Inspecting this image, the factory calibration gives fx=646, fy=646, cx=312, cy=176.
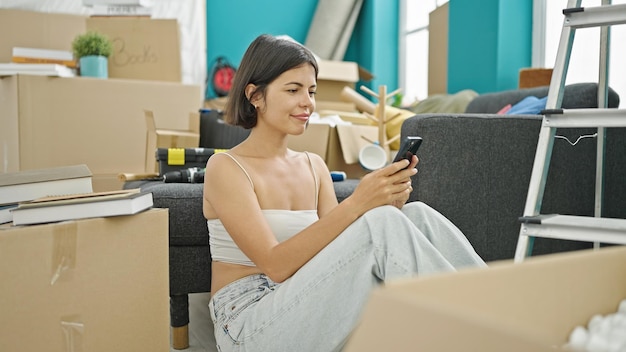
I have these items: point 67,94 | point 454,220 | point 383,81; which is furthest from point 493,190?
point 383,81

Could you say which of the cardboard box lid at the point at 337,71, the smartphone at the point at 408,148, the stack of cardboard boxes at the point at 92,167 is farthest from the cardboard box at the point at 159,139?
the cardboard box lid at the point at 337,71

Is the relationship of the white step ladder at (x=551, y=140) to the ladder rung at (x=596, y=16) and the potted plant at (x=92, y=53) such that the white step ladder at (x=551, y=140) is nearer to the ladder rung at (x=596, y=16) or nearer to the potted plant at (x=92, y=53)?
the ladder rung at (x=596, y=16)

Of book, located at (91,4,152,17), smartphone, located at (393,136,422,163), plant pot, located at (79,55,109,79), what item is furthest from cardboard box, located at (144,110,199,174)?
smartphone, located at (393,136,422,163)

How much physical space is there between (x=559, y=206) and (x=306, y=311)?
101 centimetres

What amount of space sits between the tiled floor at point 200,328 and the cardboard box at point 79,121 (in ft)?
2.57

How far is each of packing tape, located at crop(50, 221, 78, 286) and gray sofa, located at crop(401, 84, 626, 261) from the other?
87 cm

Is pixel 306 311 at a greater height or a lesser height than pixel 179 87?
lesser

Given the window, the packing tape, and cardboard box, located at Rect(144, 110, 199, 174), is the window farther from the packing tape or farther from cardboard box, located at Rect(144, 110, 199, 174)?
the packing tape

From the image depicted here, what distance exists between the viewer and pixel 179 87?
3076 mm

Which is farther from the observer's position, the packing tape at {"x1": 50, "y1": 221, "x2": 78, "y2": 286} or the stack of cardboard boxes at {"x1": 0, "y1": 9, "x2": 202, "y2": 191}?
the stack of cardboard boxes at {"x1": 0, "y1": 9, "x2": 202, "y2": 191}

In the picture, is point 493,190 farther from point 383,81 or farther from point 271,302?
point 383,81

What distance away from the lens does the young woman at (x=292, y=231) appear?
3.68 ft

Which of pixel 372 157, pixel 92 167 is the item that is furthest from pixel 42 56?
pixel 372 157

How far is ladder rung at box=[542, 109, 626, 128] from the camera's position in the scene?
53.8 inches
